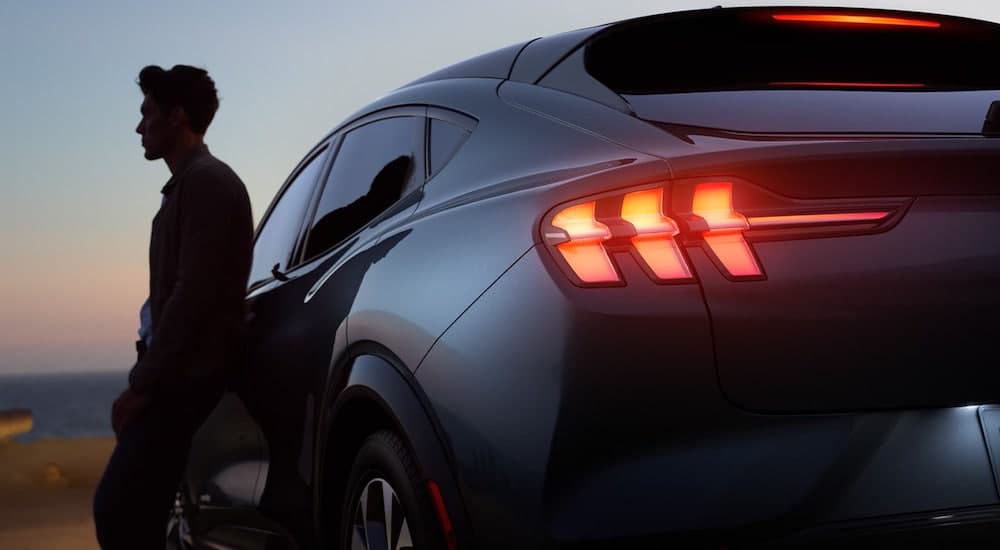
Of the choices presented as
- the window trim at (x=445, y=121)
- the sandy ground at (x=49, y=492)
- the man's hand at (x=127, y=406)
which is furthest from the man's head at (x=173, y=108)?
the sandy ground at (x=49, y=492)

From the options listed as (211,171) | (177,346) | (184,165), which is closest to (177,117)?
(184,165)

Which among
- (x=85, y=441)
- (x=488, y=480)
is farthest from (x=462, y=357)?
(x=85, y=441)

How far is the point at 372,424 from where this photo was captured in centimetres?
329

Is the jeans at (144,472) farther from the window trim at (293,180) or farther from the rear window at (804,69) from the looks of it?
the rear window at (804,69)

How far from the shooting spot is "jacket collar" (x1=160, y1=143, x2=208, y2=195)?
4.36 metres

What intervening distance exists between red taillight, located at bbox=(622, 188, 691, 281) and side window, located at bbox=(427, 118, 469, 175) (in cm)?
92

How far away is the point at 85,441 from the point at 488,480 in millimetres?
13736

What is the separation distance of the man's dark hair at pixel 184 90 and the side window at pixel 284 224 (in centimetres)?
39

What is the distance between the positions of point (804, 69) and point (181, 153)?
2.29 meters

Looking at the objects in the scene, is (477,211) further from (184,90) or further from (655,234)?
(184,90)

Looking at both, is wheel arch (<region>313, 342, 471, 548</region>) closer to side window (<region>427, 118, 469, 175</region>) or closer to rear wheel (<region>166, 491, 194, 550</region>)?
side window (<region>427, 118, 469, 175</region>)

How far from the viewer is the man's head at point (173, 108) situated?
4484mm

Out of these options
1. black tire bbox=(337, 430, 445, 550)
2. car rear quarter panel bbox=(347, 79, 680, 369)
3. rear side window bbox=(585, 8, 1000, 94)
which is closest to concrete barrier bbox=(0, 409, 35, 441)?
black tire bbox=(337, 430, 445, 550)

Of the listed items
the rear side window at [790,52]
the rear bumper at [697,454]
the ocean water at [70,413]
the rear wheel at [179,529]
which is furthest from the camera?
the ocean water at [70,413]
